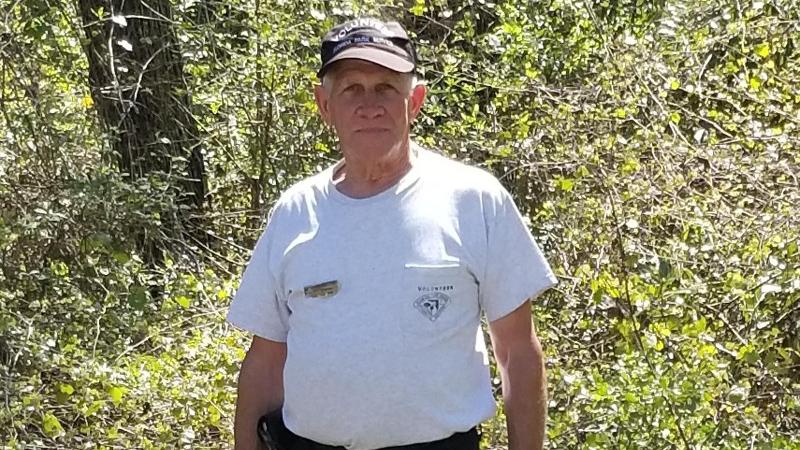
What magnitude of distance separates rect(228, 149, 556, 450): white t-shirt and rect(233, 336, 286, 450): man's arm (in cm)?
22

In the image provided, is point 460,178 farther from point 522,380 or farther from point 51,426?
point 51,426

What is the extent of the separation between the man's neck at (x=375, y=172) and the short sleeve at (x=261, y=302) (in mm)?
209

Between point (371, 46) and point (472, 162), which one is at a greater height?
point (371, 46)

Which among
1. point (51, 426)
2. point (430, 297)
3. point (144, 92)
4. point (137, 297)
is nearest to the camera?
point (430, 297)

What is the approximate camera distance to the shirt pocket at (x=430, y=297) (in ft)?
7.68

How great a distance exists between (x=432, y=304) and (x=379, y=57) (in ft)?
1.73

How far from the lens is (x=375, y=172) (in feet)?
8.14

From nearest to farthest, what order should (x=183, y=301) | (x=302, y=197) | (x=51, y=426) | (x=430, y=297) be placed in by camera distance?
(x=430, y=297), (x=302, y=197), (x=51, y=426), (x=183, y=301)

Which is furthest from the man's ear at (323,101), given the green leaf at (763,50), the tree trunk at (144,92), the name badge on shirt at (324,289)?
the green leaf at (763,50)

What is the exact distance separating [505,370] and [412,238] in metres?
0.35

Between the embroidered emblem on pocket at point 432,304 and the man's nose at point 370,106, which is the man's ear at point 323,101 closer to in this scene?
the man's nose at point 370,106

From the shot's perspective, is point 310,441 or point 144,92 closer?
point 310,441

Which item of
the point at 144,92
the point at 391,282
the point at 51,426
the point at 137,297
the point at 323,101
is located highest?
the point at 323,101

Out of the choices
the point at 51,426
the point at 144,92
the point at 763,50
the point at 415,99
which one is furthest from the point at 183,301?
the point at 763,50
